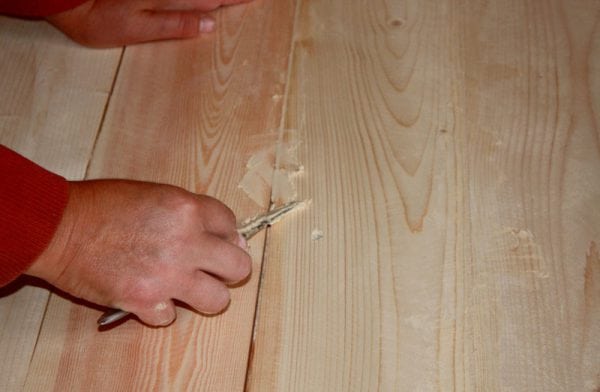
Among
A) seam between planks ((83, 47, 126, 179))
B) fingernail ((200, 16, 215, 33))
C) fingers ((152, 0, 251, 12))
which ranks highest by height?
fingers ((152, 0, 251, 12))

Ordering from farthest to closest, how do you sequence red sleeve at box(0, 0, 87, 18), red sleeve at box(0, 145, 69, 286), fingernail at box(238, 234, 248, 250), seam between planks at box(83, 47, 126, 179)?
red sleeve at box(0, 0, 87, 18) < seam between planks at box(83, 47, 126, 179) < fingernail at box(238, 234, 248, 250) < red sleeve at box(0, 145, 69, 286)

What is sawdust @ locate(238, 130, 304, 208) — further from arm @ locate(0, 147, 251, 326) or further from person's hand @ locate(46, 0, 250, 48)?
person's hand @ locate(46, 0, 250, 48)

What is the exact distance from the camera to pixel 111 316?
2.53 feet

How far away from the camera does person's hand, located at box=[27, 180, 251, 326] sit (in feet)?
2.52

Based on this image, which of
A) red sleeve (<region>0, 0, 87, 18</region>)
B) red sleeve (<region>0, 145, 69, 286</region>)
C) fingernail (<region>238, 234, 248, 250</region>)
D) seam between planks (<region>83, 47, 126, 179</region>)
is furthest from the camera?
red sleeve (<region>0, 0, 87, 18</region>)

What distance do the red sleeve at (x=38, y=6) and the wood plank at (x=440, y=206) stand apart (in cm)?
36

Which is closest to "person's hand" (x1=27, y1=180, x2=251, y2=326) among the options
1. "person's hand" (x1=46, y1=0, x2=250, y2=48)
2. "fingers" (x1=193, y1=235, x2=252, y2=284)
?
"fingers" (x1=193, y1=235, x2=252, y2=284)

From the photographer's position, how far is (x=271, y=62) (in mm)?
1032

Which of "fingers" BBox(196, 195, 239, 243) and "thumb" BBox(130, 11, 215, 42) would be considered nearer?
"fingers" BBox(196, 195, 239, 243)

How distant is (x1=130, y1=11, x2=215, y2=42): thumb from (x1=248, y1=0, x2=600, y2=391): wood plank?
6.7 inches

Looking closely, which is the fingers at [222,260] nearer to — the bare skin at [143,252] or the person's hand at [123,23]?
the bare skin at [143,252]

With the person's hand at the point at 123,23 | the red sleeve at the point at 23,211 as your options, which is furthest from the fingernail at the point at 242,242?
the person's hand at the point at 123,23

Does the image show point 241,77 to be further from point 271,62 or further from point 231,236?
point 231,236

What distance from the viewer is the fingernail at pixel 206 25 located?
3.54 ft
